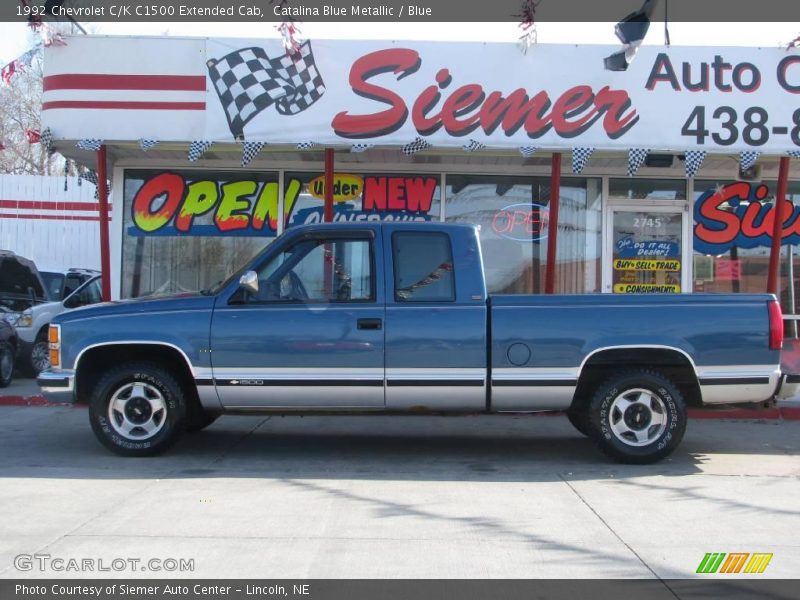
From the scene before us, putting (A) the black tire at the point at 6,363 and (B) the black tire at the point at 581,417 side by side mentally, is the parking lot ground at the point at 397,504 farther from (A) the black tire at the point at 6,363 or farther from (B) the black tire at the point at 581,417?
(A) the black tire at the point at 6,363

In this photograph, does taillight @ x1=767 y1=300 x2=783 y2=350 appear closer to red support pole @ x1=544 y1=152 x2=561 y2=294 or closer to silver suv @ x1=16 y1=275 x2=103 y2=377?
red support pole @ x1=544 y1=152 x2=561 y2=294

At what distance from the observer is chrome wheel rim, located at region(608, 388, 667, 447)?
7.25 meters

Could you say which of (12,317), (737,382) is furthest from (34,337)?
(737,382)

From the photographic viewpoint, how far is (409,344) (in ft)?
23.3

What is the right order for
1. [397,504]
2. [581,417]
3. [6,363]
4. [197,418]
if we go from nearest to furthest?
1. [397,504]
2. [581,417]
3. [197,418]
4. [6,363]

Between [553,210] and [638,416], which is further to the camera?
[553,210]

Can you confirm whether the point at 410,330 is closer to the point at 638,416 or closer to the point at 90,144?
the point at 638,416

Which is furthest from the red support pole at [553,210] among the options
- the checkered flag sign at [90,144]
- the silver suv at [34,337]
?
the silver suv at [34,337]

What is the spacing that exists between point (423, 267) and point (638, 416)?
232 centimetres

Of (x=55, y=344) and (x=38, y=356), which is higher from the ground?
(x=55, y=344)

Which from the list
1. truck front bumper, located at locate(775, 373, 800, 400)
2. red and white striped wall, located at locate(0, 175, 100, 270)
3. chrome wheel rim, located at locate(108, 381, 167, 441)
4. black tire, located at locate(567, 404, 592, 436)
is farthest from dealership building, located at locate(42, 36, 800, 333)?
red and white striped wall, located at locate(0, 175, 100, 270)

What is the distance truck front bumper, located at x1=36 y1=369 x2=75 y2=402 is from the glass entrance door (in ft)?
26.8

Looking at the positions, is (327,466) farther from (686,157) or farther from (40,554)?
(686,157)
